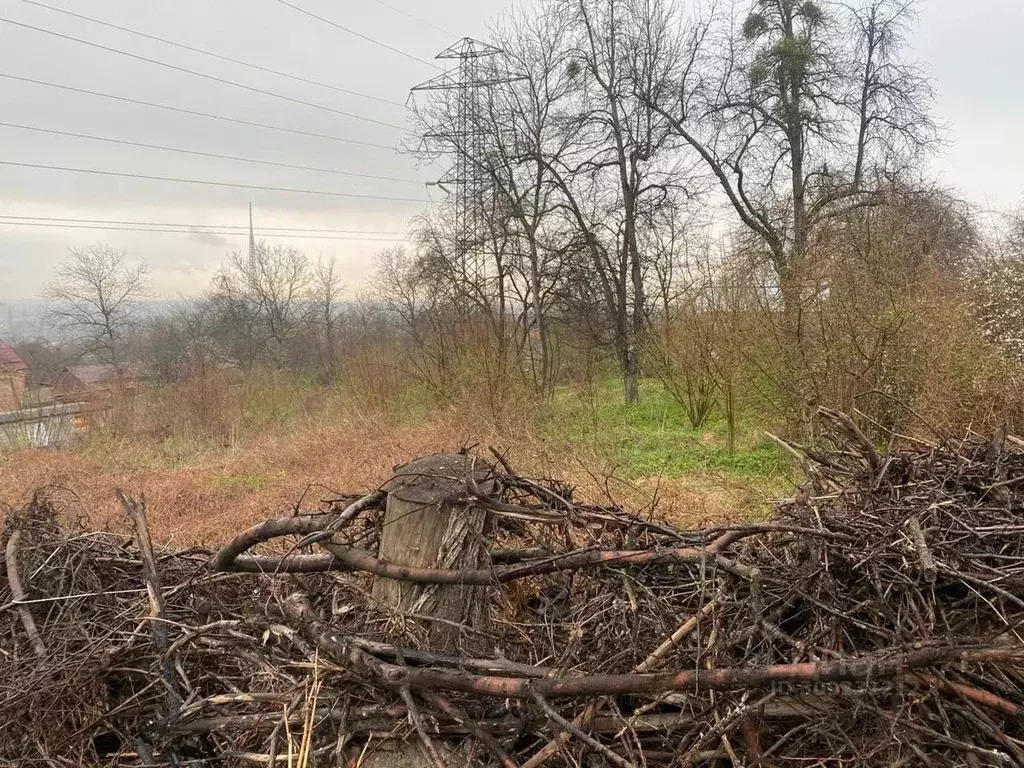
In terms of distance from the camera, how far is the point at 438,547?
1898 mm

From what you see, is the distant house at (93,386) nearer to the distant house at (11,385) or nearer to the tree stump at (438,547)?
the distant house at (11,385)

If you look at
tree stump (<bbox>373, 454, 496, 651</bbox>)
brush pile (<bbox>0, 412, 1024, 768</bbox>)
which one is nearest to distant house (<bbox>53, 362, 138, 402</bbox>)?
brush pile (<bbox>0, 412, 1024, 768</bbox>)

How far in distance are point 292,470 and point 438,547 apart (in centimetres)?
960

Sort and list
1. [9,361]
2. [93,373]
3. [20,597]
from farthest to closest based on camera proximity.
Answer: [93,373] < [9,361] < [20,597]

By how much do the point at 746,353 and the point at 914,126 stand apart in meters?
11.2

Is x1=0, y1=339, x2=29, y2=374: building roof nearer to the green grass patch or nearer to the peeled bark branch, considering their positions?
the green grass patch

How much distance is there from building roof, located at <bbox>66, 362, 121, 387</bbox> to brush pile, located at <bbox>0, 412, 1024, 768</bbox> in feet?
57.4

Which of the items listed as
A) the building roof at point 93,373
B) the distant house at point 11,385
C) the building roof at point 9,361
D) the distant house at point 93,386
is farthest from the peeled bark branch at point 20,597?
the building roof at point 9,361

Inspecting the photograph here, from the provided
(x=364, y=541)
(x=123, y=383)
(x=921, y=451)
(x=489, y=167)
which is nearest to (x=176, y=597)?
(x=364, y=541)

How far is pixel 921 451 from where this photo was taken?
93.8 inches

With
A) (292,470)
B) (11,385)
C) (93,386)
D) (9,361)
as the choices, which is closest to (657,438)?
(292,470)

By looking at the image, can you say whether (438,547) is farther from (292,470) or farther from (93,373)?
(93,373)

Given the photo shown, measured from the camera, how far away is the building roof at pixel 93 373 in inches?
678

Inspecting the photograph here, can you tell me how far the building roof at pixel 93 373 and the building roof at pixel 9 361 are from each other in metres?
1.38
